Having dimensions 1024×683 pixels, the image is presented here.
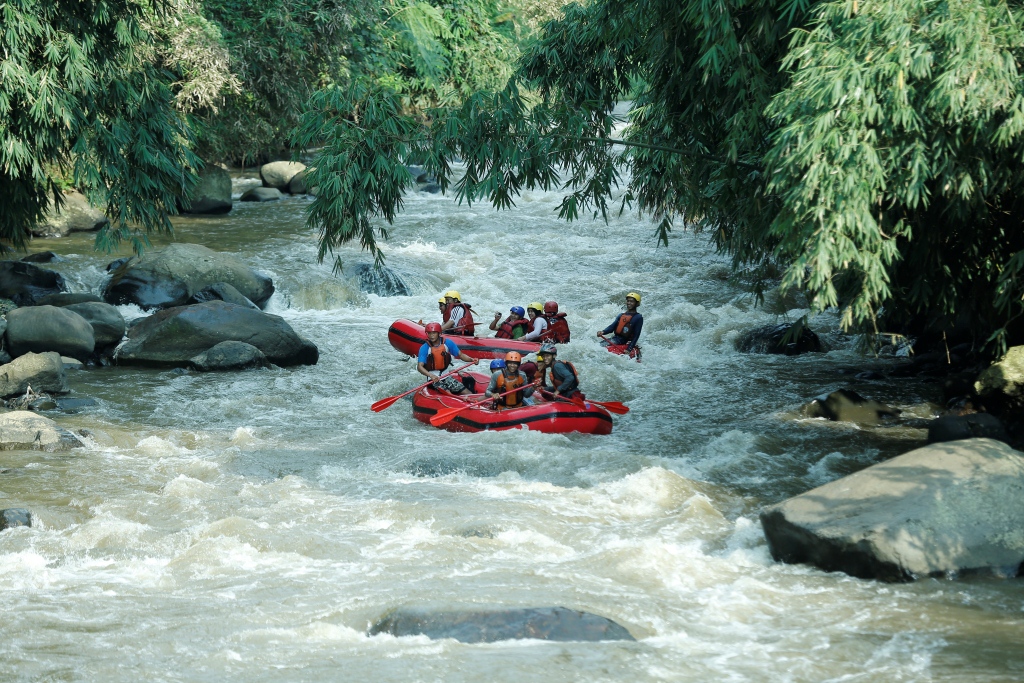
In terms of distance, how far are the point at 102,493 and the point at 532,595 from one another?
416 cm

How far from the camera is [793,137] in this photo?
659 centimetres

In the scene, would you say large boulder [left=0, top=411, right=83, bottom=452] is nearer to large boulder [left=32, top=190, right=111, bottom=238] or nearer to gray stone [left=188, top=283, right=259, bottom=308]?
gray stone [left=188, top=283, right=259, bottom=308]

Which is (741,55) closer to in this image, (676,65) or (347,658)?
(676,65)

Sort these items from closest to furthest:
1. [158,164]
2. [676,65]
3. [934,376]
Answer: [676,65], [158,164], [934,376]

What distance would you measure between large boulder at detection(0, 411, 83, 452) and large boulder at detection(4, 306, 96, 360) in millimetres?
3099

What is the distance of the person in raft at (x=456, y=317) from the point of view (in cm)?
1378

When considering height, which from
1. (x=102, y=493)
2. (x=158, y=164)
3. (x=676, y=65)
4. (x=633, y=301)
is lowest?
(x=102, y=493)

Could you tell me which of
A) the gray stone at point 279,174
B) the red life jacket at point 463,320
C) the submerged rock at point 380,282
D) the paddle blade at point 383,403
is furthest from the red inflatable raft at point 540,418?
the gray stone at point 279,174

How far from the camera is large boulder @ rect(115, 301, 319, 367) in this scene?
44.2 ft

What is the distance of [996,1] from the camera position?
650 centimetres

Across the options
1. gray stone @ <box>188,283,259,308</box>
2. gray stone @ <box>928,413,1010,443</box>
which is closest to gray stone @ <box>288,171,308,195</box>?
gray stone @ <box>188,283,259,308</box>

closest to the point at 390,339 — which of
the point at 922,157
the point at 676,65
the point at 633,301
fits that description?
the point at 633,301

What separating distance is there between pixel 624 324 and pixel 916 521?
7552 millimetres

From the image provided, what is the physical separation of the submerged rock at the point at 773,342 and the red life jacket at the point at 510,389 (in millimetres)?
5106
